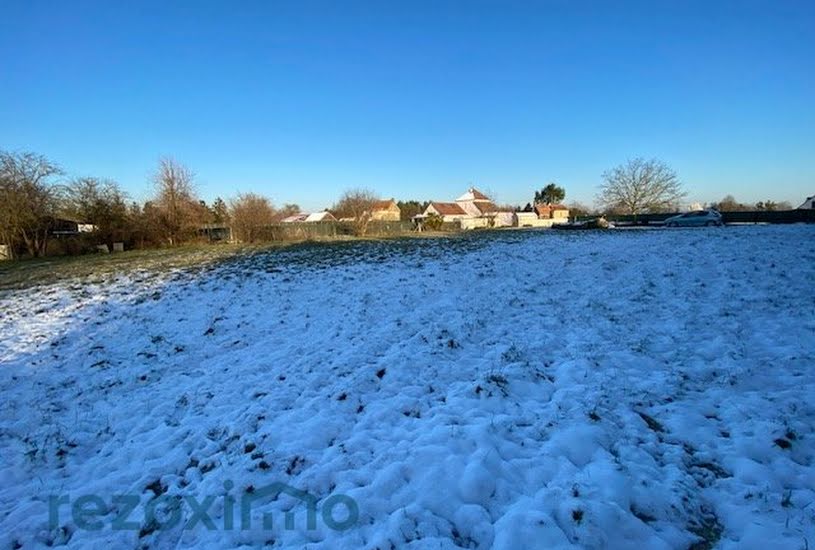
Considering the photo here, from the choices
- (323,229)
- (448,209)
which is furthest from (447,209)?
(323,229)

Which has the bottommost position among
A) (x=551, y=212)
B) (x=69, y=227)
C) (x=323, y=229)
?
(x=323, y=229)

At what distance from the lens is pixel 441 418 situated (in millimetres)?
4402

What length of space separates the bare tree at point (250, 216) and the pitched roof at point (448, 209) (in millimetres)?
42588

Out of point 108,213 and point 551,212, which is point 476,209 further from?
point 108,213

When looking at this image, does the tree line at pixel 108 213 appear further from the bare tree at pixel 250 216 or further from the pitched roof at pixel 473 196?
the pitched roof at pixel 473 196

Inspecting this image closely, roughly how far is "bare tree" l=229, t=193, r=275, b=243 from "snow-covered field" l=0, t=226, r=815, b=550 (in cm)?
2515

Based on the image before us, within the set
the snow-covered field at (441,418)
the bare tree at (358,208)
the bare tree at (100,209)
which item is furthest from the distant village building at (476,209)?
the snow-covered field at (441,418)

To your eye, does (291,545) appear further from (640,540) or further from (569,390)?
(569,390)

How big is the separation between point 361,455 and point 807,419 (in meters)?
4.17

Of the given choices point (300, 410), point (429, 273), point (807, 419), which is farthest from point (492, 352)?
point (429, 273)

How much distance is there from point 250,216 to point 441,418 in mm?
33899

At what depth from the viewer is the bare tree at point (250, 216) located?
114 ft

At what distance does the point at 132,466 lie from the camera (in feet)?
14.4

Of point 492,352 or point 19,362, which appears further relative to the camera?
point 19,362
